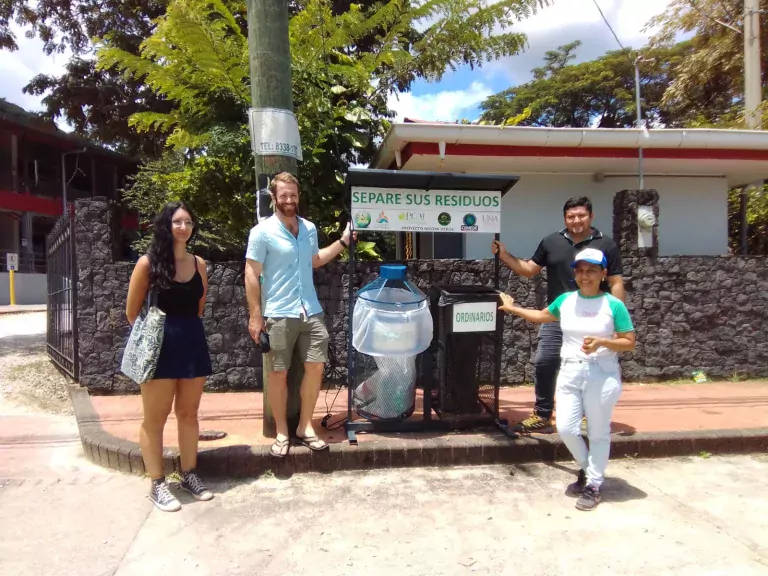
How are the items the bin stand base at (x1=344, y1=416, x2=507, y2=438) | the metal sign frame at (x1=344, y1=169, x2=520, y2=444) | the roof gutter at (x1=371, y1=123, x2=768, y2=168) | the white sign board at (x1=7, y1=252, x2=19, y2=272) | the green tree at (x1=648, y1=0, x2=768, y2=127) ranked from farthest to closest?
the white sign board at (x1=7, y1=252, x2=19, y2=272) < the green tree at (x1=648, y1=0, x2=768, y2=127) < the roof gutter at (x1=371, y1=123, x2=768, y2=168) < the bin stand base at (x1=344, y1=416, x2=507, y2=438) < the metal sign frame at (x1=344, y1=169, x2=520, y2=444)

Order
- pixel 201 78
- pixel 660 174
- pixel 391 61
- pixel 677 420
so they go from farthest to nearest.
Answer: pixel 391 61 < pixel 660 174 < pixel 201 78 < pixel 677 420

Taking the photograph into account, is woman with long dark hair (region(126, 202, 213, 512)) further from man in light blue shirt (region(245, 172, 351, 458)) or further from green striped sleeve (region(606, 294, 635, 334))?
green striped sleeve (region(606, 294, 635, 334))

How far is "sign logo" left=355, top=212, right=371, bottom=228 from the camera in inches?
Result: 164

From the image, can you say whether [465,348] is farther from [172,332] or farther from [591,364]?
[172,332]

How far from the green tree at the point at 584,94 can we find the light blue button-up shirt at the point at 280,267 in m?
19.0

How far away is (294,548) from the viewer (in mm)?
2928

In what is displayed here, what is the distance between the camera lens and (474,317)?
4297 mm

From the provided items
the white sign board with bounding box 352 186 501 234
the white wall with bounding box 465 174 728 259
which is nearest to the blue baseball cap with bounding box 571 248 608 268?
the white sign board with bounding box 352 186 501 234

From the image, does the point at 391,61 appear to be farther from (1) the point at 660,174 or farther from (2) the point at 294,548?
(2) the point at 294,548

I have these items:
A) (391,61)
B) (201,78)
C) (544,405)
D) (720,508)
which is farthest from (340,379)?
(391,61)

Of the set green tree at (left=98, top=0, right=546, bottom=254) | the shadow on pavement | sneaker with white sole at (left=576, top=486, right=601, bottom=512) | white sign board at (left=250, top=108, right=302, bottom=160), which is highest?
green tree at (left=98, top=0, right=546, bottom=254)

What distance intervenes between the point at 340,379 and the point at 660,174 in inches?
226

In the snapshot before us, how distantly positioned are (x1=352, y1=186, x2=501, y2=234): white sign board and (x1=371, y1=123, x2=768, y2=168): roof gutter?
213 cm

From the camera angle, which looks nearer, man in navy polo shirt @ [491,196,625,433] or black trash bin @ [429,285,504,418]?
man in navy polo shirt @ [491,196,625,433]
